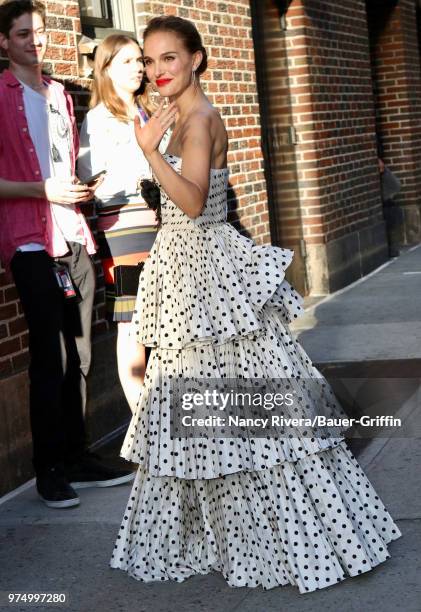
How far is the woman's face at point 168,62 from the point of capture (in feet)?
13.4

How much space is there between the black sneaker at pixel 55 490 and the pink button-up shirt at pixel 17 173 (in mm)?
948

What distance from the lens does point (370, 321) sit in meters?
8.96

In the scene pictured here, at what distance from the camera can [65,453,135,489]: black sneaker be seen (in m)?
5.48

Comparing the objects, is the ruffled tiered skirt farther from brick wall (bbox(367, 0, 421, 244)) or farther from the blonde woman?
brick wall (bbox(367, 0, 421, 244))


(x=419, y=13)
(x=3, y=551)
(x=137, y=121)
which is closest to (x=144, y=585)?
(x=3, y=551)

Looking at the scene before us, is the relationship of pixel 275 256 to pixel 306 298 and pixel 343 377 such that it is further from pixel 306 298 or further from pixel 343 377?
pixel 306 298

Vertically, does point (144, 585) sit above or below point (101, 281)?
below

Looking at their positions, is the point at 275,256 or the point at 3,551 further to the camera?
the point at 3,551

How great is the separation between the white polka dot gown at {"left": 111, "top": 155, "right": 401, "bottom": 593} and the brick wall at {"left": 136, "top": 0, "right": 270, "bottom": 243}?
14.2 feet

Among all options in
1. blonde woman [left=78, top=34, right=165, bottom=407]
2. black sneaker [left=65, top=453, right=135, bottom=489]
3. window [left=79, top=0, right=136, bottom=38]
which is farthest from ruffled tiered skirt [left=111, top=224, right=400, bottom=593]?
window [left=79, top=0, right=136, bottom=38]

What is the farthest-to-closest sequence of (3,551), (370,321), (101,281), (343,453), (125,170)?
1. (370,321)
2. (101,281)
3. (125,170)
4. (3,551)
5. (343,453)

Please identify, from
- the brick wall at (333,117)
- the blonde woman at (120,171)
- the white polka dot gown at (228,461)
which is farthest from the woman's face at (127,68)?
the brick wall at (333,117)

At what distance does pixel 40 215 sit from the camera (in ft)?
17.0

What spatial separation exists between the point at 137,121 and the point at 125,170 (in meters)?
1.67
